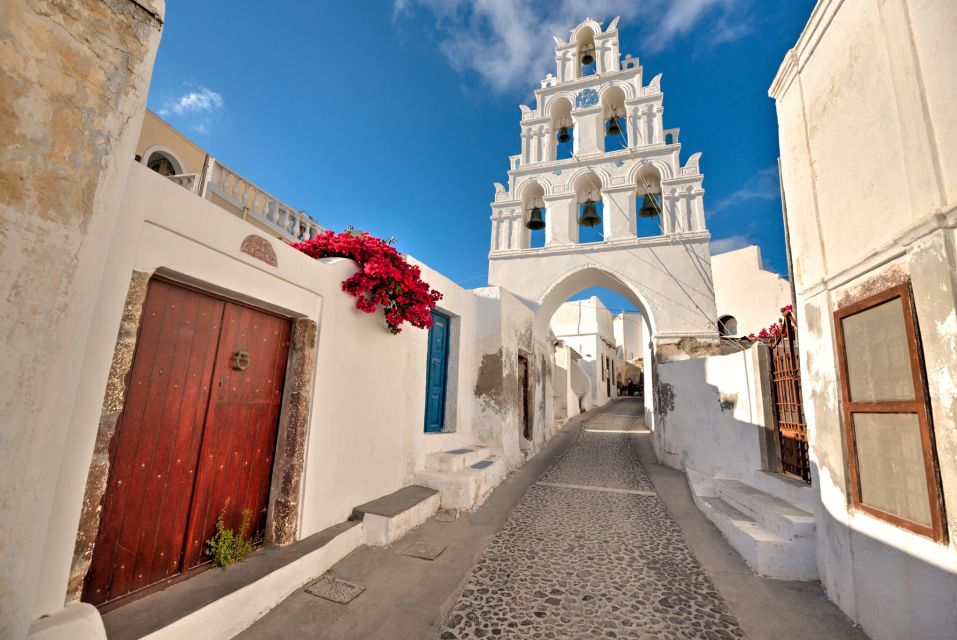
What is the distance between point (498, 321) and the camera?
744 centimetres

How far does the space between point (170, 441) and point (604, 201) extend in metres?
10.5

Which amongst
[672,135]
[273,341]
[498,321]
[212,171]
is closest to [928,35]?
[273,341]

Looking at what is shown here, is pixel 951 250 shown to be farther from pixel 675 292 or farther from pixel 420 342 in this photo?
pixel 675 292

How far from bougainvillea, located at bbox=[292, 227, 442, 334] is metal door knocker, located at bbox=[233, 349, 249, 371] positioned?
1.18 metres

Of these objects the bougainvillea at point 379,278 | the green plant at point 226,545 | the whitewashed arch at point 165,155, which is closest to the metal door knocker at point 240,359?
the green plant at point 226,545

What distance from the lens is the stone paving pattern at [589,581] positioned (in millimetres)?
2756

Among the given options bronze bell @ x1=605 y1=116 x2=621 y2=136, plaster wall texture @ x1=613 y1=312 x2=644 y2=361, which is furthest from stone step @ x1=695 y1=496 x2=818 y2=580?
plaster wall texture @ x1=613 y1=312 x2=644 y2=361

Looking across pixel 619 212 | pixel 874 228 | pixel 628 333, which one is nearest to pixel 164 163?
pixel 619 212

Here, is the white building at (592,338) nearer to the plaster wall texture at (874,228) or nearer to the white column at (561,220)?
the white column at (561,220)

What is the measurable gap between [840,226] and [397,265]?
151 inches

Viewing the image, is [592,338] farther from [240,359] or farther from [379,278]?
[240,359]

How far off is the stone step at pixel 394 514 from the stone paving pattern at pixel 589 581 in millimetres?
886

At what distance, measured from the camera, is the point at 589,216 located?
1129 cm

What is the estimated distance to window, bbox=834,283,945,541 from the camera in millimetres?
2283
